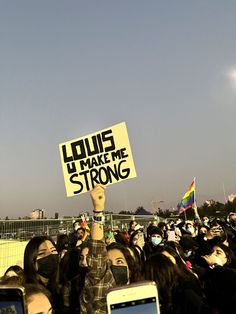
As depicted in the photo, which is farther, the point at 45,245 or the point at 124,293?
the point at 45,245

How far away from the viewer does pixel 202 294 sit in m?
3.05

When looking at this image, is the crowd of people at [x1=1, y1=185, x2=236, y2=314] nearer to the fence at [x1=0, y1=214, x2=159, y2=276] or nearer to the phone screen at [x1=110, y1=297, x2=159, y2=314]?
the phone screen at [x1=110, y1=297, x2=159, y2=314]

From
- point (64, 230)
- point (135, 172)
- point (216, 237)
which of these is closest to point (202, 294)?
point (135, 172)

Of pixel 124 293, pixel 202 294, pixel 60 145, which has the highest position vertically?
pixel 60 145

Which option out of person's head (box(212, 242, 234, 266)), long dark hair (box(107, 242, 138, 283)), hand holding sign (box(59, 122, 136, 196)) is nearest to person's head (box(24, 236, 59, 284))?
long dark hair (box(107, 242, 138, 283))

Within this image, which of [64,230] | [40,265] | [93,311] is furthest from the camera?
[64,230]

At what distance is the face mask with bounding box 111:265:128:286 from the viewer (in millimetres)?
3176

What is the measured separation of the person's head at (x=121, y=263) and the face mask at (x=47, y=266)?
0.50 m

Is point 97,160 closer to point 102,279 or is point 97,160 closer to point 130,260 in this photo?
point 130,260

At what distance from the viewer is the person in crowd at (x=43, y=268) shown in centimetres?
324

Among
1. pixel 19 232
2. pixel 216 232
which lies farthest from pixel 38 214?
pixel 216 232

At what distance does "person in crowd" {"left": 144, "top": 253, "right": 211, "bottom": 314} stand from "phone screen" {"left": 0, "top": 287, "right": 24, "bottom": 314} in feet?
5.69

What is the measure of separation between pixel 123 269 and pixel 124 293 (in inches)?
67.1

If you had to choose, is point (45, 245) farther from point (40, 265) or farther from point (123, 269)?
point (123, 269)
